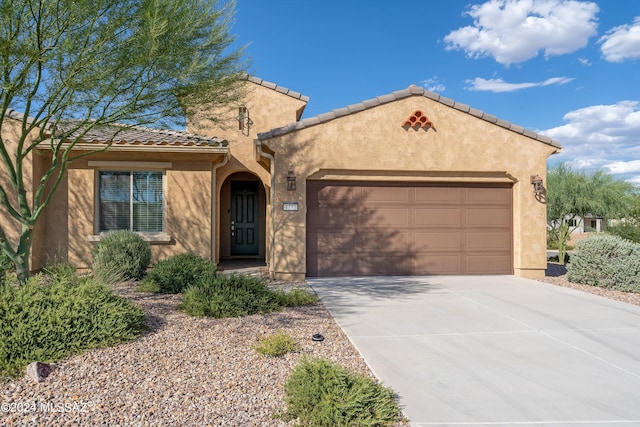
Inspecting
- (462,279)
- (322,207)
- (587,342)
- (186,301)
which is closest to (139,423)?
(186,301)

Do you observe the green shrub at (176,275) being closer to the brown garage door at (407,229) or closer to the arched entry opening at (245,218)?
the brown garage door at (407,229)

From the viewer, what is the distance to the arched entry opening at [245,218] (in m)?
14.5

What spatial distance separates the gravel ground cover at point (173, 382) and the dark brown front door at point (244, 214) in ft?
29.9

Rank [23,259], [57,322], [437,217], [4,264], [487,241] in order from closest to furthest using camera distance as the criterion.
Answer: [57,322] < [23,259] < [4,264] < [437,217] < [487,241]

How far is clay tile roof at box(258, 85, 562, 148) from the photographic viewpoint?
32.0 feet

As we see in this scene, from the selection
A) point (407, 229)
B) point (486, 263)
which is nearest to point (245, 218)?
point (407, 229)

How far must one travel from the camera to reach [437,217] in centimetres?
1061

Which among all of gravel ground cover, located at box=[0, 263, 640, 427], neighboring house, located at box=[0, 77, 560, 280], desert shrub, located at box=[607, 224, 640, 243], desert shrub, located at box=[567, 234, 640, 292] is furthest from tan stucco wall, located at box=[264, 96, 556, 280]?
desert shrub, located at box=[607, 224, 640, 243]

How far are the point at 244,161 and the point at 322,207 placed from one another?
3976mm

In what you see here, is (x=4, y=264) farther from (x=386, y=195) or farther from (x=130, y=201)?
(x=386, y=195)

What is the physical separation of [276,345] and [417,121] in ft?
23.9

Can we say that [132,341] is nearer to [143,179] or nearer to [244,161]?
[143,179]

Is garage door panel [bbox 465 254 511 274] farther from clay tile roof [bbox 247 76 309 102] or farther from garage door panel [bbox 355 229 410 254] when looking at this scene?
clay tile roof [bbox 247 76 309 102]

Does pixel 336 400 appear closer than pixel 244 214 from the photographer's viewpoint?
Yes
